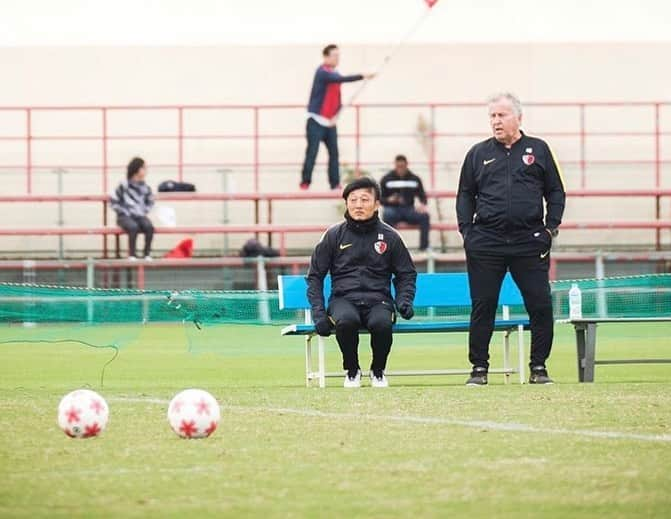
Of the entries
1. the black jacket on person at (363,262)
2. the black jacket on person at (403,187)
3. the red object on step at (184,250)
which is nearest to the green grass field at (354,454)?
the black jacket on person at (363,262)

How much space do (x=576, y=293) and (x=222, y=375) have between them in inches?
124

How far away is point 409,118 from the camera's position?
26.6 metres

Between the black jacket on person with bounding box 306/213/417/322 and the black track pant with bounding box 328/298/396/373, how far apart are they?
3.1 inches

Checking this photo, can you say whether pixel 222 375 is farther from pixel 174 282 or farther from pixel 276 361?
pixel 174 282

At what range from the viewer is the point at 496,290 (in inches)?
428

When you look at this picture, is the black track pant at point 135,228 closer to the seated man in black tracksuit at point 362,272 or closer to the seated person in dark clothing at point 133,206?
the seated person in dark clothing at point 133,206

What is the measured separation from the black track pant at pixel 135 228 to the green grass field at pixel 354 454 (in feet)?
35.5

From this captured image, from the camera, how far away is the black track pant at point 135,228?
22750mm

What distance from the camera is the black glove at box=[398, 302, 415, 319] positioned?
10.9 metres

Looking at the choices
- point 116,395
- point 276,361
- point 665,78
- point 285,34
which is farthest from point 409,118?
point 116,395

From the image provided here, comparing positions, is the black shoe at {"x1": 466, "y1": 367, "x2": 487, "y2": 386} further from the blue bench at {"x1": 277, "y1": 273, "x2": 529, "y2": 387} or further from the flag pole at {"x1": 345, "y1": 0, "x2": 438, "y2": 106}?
the flag pole at {"x1": 345, "y1": 0, "x2": 438, "y2": 106}

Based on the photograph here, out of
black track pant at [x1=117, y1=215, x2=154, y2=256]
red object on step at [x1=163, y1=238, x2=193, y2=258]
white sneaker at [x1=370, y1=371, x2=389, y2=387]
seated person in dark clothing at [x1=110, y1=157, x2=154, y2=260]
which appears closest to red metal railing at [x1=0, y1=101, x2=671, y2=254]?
red object on step at [x1=163, y1=238, x2=193, y2=258]

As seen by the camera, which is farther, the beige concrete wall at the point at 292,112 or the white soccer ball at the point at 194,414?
the beige concrete wall at the point at 292,112

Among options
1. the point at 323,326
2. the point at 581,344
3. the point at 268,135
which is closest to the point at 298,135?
the point at 268,135
